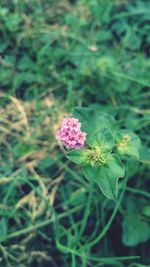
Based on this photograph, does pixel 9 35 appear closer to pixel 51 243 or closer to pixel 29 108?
pixel 29 108

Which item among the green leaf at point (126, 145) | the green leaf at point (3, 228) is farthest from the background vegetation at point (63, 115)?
the green leaf at point (126, 145)

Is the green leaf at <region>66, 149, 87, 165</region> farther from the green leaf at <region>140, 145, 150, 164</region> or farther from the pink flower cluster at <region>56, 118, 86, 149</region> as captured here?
the green leaf at <region>140, 145, 150, 164</region>

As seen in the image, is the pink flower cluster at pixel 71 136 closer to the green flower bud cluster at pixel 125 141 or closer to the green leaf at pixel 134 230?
the green flower bud cluster at pixel 125 141

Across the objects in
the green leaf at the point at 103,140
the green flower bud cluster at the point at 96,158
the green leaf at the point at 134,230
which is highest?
the green leaf at the point at 103,140

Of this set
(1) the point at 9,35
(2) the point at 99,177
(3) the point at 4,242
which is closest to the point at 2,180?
(3) the point at 4,242

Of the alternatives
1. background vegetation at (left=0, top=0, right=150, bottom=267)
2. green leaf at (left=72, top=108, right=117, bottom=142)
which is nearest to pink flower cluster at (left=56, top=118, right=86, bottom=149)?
green leaf at (left=72, top=108, right=117, bottom=142)

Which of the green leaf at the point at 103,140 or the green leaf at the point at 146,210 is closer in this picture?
the green leaf at the point at 103,140
